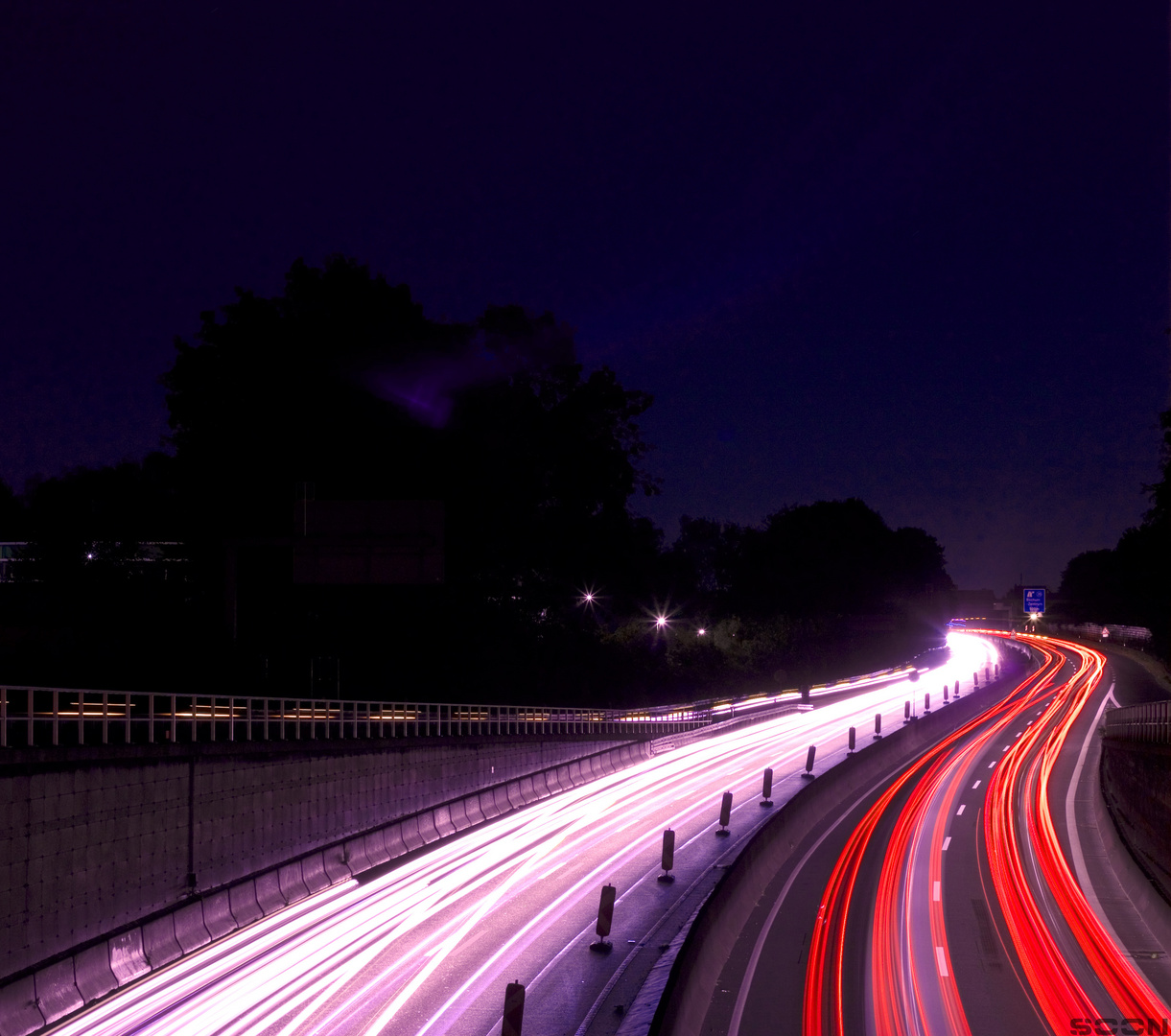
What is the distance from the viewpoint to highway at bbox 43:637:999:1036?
1457cm

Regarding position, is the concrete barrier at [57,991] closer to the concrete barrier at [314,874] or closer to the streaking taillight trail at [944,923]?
the concrete barrier at [314,874]

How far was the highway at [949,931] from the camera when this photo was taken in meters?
16.7

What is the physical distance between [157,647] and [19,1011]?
23951 millimetres

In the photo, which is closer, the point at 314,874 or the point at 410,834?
the point at 314,874

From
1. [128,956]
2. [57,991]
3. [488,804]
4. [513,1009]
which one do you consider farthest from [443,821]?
[513,1009]

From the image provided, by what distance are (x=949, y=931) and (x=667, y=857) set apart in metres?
5.46

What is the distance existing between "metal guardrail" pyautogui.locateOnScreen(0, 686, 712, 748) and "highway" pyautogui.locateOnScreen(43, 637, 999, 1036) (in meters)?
3.54

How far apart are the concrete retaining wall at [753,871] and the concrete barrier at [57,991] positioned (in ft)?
24.4

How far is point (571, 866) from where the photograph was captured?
24.7 m

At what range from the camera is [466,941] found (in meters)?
18.5

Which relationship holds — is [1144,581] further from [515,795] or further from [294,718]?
[294,718]

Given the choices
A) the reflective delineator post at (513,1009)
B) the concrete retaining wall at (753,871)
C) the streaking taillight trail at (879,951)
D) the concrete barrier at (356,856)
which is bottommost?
the streaking taillight trail at (879,951)

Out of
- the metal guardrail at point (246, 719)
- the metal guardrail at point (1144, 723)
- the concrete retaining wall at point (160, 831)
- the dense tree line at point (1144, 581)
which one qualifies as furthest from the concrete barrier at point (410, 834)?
the dense tree line at point (1144, 581)

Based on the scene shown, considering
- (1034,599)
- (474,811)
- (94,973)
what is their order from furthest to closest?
A: (1034,599), (474,811), (94,973)
